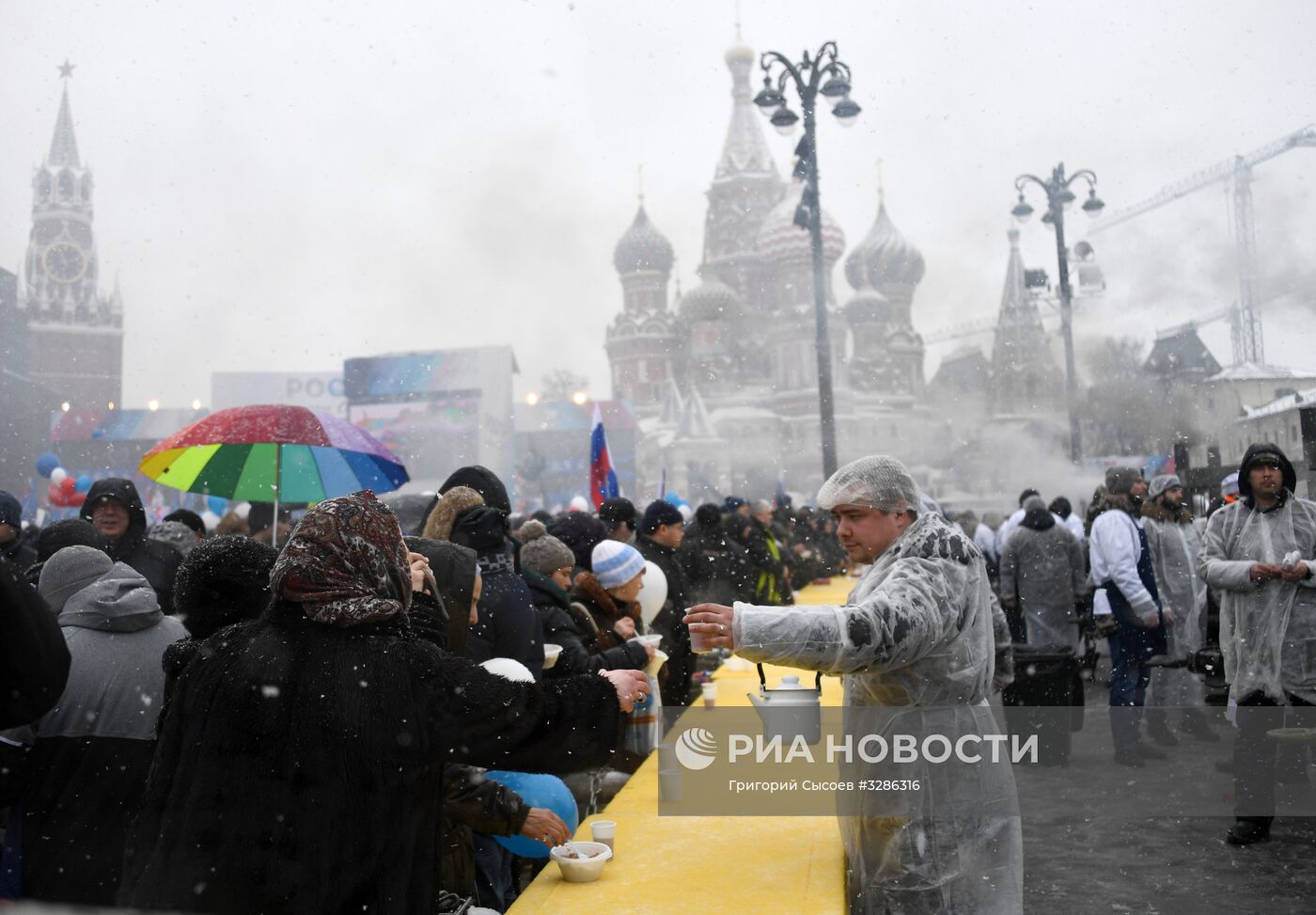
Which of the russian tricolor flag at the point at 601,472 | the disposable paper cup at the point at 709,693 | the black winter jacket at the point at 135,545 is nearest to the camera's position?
the disposable paper cup at the point at 709,693

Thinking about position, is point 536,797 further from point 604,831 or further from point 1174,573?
point 1174,573

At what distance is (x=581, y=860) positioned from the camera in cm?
272

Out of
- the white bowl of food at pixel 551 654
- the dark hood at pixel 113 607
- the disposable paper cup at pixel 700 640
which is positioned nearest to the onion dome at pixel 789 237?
the white bowl of food at pixel 551 654

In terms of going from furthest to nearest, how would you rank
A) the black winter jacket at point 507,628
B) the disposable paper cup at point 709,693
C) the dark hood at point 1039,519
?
the dark hood at point 1039,519, the disposable paper cup at point 709,693, the black winter jacket at point 507,628

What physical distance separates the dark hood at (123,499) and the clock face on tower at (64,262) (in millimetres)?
105430

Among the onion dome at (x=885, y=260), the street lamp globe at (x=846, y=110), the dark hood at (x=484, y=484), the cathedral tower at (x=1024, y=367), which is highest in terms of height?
the onion dome at (x=885, y=260)

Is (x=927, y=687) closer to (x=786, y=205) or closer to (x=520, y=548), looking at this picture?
(x=520, y=548)

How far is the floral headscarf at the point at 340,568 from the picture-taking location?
1958mm

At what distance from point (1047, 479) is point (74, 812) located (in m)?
49.8

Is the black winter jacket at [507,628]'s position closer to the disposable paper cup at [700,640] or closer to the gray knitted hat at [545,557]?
the disposable paper cup at [700,640]

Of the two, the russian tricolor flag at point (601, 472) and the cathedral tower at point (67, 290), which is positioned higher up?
the cathedral tower at point (67, 290)

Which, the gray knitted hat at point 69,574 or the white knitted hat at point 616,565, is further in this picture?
the white knitted hat at point 616,565

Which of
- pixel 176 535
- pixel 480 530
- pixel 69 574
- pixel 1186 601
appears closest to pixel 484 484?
pixel 480 530

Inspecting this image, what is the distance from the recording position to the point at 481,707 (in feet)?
6.53
